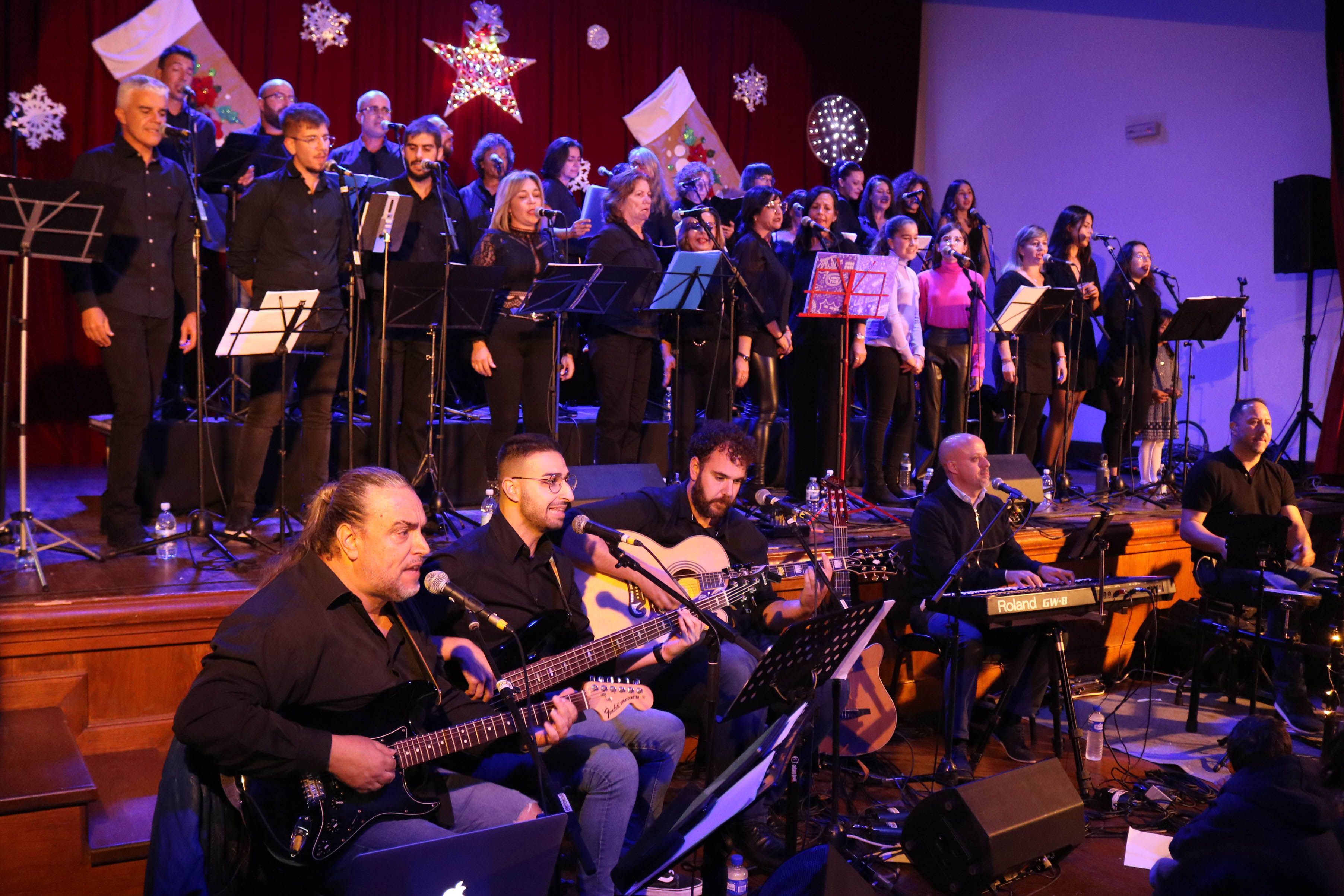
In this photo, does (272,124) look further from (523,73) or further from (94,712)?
(94,712)

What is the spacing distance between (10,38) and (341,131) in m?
2.51

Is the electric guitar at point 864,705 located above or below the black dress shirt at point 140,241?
below

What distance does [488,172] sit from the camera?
26.1ft

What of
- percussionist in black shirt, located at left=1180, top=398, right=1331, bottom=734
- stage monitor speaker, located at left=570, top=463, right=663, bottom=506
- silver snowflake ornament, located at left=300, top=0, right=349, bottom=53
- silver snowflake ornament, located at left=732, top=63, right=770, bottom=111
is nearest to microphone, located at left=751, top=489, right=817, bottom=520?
stage monitor speaker, located at left=570, top=463, right=663, bottom=506

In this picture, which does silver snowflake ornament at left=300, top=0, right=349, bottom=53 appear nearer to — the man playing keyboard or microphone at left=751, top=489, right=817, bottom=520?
the man playing keyboard

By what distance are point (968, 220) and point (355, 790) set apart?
301 inches

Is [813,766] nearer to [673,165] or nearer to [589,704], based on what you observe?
[589,704]

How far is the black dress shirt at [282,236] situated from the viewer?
5543 millimetres

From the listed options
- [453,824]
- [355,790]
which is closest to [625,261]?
[453,824]

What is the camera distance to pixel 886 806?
477cm

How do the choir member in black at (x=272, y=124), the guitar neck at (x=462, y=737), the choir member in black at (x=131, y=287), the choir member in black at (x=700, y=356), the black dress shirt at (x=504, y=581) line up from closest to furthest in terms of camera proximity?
the guitar neck at (x=462, y=737)
the black dress shirt at (x=504, y=581)
the choir member in black at (x=131, y=287)
the choir member in black at (x=700, y=356)
the choir member in black at (x=272, y=124)

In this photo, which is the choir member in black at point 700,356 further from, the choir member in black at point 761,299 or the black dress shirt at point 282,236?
the black dress shirt at point 282,236

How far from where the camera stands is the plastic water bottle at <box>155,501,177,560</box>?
516cm

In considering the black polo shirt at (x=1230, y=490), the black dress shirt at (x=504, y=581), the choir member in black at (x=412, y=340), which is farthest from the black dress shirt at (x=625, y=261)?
the black polo shirt at (x=1230, y=490)
